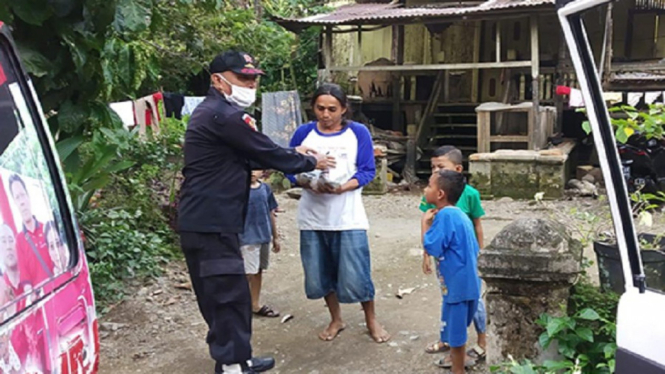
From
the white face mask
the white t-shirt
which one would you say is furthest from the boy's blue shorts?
the white face mask

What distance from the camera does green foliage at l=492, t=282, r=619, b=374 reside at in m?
2.77

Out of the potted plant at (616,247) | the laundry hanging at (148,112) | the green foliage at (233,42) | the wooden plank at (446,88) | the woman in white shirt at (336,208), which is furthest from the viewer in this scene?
the wooden plank at (446,88)

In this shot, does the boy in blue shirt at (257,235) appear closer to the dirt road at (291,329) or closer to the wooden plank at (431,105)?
the dirt road at (291,329)

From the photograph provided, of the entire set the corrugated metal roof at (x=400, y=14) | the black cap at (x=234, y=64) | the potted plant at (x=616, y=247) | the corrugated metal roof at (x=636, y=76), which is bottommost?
the potted plant at (x=616, y=247)

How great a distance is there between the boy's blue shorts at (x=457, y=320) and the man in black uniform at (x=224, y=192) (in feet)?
3.60

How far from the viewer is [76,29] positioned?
148 inches

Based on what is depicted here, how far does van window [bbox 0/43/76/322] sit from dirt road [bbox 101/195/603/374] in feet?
7.13

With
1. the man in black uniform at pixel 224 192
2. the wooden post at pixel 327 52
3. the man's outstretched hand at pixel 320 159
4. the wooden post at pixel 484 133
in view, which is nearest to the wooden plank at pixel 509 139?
the wooden post at pixel 484 133

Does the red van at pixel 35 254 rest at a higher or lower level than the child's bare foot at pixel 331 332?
higher

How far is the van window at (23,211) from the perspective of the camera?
1.55 meters

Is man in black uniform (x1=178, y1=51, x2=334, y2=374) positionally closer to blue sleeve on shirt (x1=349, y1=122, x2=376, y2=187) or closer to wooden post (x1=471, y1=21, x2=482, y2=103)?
blue sleeve on shirt (x1=349, y1=122, x2=376, y2=187)

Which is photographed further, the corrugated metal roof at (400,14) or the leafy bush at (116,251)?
the corrugated metal roof at (400,14)

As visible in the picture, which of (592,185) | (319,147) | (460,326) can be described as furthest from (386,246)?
(592,185)

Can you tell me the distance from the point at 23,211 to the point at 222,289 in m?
1.65
